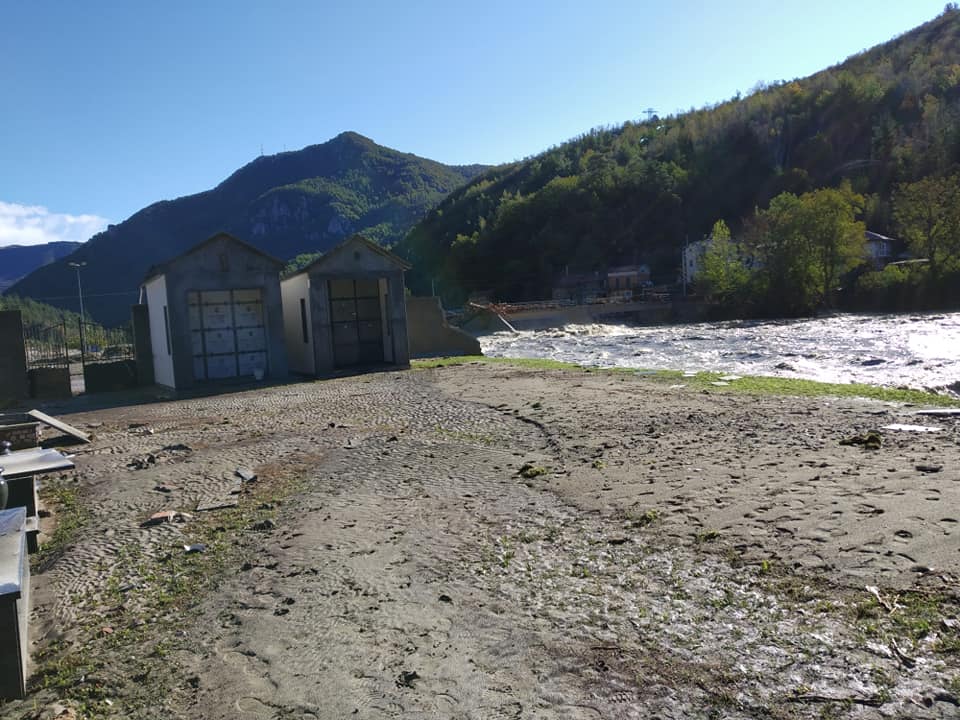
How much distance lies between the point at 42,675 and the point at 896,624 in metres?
5.41

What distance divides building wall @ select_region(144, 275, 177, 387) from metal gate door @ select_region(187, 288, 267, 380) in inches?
32.8

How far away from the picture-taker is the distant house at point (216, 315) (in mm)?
23031

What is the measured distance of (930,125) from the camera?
320 feet

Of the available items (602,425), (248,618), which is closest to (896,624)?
(248,618)

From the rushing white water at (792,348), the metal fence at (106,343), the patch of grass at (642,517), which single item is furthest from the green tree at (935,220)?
the patch of grass at (642,517)

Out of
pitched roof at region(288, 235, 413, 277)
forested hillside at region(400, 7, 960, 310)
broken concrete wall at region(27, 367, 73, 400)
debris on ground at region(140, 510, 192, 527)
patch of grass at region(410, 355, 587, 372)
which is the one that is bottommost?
debris on ground at region(140, 510, 192, 527)

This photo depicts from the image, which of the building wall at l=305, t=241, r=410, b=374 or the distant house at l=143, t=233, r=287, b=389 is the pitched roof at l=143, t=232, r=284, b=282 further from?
the building wall at l=305, t=241, r=410, b=374

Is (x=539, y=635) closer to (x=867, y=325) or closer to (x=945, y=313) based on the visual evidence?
(x=867, y=325)

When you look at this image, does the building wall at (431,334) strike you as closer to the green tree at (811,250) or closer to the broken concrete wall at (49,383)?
the broken concrete wall at (49,383)

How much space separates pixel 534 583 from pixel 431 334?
27.9 metres

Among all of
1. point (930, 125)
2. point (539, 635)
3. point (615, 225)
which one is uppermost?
point (930, 125)

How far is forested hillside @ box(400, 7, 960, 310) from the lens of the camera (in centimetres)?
9581

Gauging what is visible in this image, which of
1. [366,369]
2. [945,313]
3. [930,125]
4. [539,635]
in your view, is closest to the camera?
[539,635]

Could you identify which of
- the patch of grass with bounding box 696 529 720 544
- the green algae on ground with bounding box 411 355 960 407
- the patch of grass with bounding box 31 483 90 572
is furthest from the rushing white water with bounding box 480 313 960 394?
the patch of grass with bounding box 31 483 90 572
